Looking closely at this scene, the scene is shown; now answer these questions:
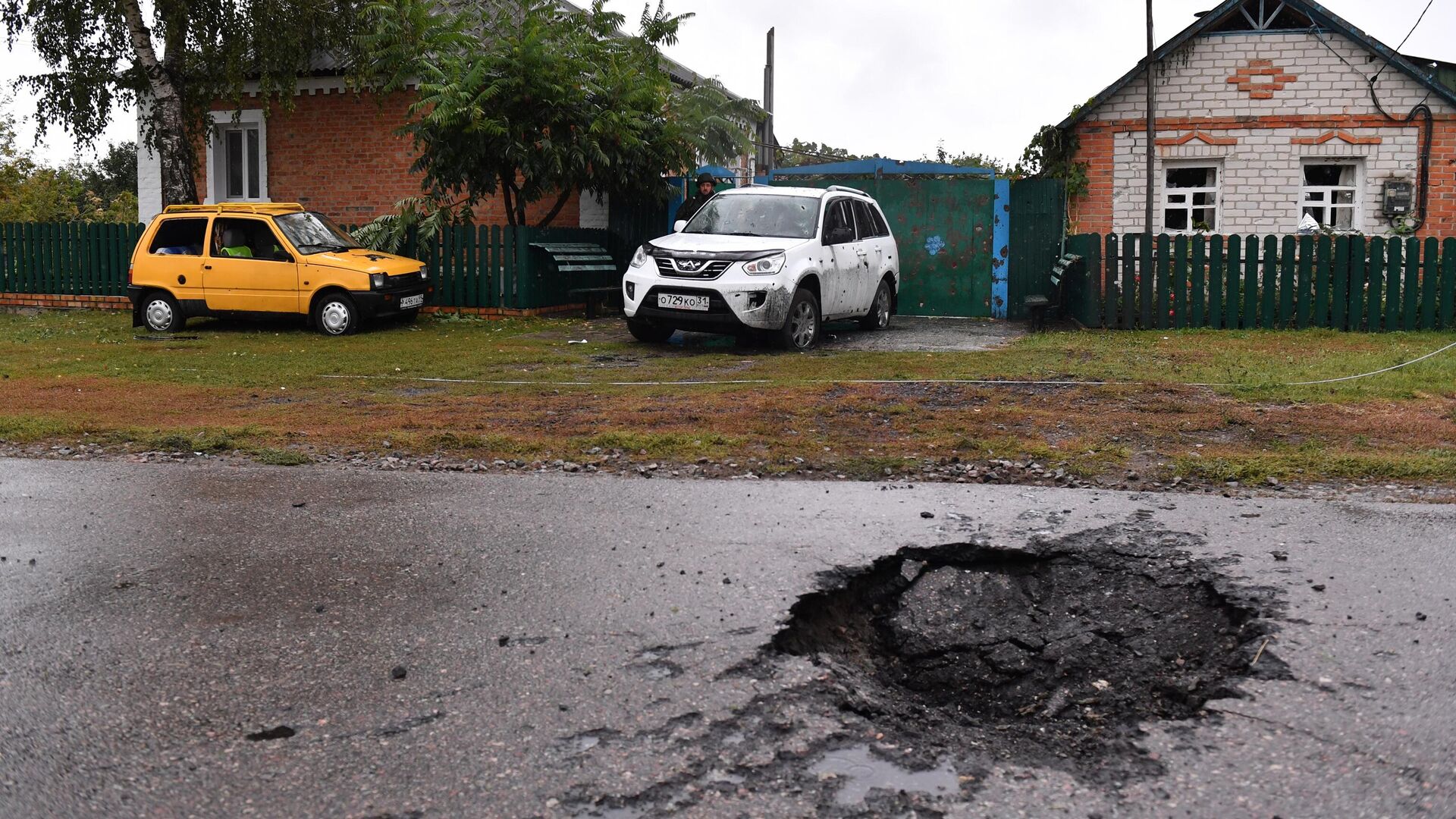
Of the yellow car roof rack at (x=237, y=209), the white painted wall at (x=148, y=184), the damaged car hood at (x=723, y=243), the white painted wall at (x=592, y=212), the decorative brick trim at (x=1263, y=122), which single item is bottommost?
the damaged car hood at (x=723, y=243)

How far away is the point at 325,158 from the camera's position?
893 inches

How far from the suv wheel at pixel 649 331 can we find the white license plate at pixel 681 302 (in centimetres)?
60

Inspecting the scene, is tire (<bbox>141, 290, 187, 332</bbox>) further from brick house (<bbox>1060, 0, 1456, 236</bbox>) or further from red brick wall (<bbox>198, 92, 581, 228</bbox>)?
brick house (<bbox>1060, 0, 1456, 236</bbox>)

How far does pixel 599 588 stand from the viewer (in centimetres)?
478

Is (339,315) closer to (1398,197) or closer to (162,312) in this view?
(162,312)

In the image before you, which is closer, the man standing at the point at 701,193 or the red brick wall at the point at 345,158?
the man standing at the point at 701,193

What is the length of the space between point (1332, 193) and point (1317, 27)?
9.00 feet

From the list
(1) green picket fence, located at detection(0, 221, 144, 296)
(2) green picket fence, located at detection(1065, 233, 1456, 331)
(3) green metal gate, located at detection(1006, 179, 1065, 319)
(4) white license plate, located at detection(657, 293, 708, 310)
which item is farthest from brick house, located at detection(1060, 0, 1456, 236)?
(1) green picket fence, located at detection(0, 221, 144, 296)

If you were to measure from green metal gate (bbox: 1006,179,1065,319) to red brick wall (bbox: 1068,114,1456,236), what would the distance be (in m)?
3.63

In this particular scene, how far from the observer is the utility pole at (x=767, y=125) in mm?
27328

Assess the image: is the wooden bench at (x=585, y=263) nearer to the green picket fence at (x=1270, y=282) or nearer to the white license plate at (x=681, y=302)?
the white license plate at (x=681, y=302)

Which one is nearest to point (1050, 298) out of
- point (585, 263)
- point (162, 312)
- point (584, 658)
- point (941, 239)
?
point (941, 239)

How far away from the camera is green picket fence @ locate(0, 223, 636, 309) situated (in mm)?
18609

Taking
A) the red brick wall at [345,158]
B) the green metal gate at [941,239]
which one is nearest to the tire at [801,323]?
the green metal gate at [941,239]
